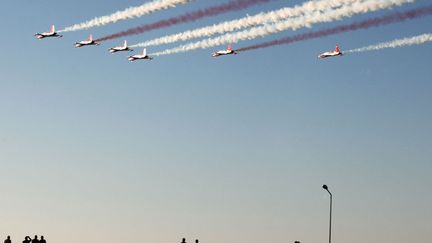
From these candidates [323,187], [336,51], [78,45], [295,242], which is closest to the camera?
[295,242]

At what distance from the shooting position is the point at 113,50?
119m

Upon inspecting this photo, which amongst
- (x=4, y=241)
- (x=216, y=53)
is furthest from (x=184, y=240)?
(x=216, y=53)

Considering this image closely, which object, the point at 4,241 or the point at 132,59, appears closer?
the point at 4,241

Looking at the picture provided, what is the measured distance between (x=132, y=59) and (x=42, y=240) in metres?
55.1

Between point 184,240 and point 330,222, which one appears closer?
point 184,240

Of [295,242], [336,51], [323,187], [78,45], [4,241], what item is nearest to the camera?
[295,242]

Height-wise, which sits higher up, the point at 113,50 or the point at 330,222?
the point at 113,50

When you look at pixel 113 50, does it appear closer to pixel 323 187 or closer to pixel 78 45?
pixel 78 45

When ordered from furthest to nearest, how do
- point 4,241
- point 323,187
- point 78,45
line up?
point 78,45 → point 323,187 → point 4,241

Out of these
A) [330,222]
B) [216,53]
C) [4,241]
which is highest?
[216,53]

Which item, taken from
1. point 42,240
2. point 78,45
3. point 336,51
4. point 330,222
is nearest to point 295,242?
point 42,240

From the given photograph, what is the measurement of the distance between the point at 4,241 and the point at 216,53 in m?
48.8

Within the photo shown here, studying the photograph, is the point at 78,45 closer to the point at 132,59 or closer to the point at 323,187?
the point at 132,59

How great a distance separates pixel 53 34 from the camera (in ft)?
379
